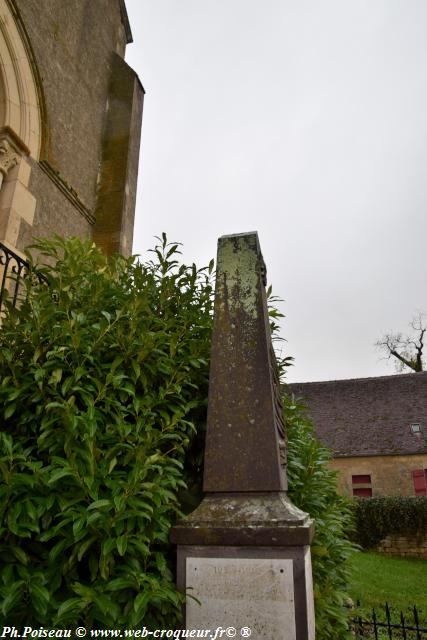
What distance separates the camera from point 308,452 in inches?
140

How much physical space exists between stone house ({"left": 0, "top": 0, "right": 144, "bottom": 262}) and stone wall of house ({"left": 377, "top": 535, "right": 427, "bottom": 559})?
16217 mm

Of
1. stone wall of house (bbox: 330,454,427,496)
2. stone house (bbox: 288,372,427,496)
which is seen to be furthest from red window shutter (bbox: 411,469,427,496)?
stone wall of house (bbox: 330,454,427,496)

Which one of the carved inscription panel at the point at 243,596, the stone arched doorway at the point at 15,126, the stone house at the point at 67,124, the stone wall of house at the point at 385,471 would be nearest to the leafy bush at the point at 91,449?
the carved inscription panel at the point at 243,596

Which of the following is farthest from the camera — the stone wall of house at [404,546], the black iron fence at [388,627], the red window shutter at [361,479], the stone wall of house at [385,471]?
the red window shutter at [361,479]

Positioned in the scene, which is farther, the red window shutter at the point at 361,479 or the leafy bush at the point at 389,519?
the red window shutter at the point at 361,479

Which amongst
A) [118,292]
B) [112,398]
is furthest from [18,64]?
[112,398]

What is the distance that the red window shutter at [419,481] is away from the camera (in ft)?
65.0

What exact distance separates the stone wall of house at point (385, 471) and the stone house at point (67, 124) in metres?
16.8

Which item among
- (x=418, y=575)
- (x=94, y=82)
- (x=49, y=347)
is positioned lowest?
(x=418, y=575)

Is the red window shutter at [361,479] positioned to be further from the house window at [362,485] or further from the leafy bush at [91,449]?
the leafy bush at [91,449]

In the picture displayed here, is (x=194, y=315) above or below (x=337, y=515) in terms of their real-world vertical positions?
above

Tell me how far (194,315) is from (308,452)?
151cm

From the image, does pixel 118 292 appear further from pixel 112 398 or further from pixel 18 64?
pixel 18 64

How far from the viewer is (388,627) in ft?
14.4
